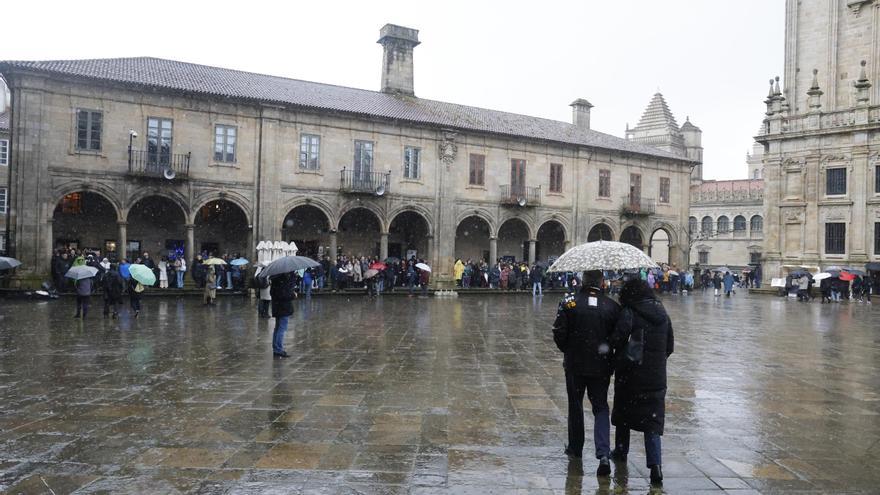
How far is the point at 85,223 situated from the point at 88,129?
13.4 feet

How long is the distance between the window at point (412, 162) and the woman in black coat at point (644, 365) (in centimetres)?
2587

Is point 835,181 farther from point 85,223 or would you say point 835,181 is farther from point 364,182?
point 85,223

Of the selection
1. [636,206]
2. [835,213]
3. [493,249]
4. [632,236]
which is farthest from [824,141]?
[493,249]

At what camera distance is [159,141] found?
25.6 meters

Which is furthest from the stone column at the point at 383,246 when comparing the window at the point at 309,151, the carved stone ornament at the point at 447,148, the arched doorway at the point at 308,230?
the carved stone ornament at the point at 447,148

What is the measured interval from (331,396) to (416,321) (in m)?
9.01

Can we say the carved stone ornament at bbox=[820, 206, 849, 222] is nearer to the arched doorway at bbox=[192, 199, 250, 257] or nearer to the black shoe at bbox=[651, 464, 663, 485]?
the arched doorway at bbox=[192, 199, 250, 257]

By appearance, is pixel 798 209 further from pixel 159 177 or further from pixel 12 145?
pixel 12 145

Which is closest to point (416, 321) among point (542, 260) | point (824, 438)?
point (824, 438)

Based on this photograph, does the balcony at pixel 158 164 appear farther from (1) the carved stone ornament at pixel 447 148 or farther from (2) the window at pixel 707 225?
(2) the window at pixel 707 225

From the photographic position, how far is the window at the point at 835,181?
3591 centimetres

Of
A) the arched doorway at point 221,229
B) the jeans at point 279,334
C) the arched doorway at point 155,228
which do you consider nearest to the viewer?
the jeans at point 279,334

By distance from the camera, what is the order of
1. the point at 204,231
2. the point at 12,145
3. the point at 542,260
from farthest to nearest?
Result: the point at 542,260 → the point at 204,231 → the point at 12,145

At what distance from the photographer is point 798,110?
38094mm
